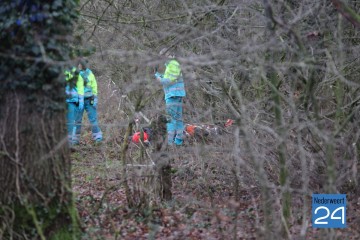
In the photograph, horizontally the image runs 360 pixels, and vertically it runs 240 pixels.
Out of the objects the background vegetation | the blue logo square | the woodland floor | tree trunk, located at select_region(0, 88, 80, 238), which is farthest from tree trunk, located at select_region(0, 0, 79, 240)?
the blue logo square

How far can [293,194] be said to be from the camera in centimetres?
721

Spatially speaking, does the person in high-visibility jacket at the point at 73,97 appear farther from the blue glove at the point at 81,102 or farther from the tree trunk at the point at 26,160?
the tree trunk at the point at 26,160

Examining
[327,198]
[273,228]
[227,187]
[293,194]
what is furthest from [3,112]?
[227,187]

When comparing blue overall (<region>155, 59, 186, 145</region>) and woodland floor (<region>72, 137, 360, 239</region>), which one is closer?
woodland floor (<region>72, 137, 360, 239</region>)

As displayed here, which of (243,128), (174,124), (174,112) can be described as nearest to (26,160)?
(243,128)

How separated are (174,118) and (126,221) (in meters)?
1.69

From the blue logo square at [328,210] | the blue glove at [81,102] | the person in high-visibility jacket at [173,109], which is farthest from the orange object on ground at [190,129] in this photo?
the blue glove at [81,102]

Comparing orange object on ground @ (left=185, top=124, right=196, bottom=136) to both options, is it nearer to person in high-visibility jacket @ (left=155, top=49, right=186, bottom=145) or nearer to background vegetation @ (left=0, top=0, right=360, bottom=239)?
person in high-visibility jacket @ (left=155, top=49, right=186, bottom=145)

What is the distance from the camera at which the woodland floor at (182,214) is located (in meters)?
6.08

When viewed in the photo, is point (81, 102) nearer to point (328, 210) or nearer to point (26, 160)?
point (26, 160)

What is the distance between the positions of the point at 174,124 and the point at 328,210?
3086 millimetres

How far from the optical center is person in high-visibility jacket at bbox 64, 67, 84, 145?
234 inches

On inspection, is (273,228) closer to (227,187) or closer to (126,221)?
(126,221)

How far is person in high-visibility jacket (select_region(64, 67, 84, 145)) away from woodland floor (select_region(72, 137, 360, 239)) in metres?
0.67
